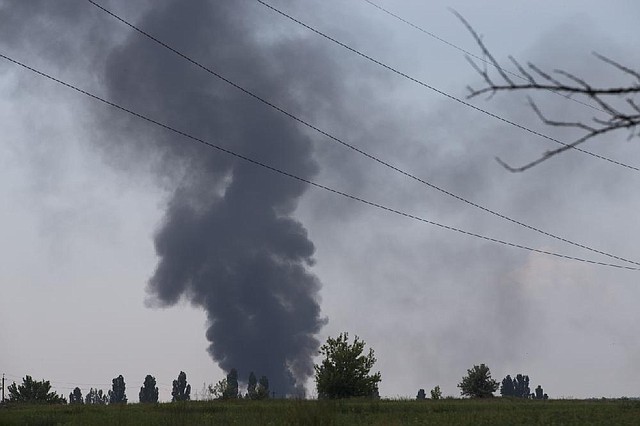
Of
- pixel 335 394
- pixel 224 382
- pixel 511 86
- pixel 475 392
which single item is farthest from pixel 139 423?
pixel 224 382

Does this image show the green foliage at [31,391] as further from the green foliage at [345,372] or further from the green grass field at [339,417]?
the green grass field at [339,417]

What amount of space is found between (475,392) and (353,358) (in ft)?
79.2

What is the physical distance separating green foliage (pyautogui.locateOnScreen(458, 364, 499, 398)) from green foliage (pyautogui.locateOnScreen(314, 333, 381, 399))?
846 inches

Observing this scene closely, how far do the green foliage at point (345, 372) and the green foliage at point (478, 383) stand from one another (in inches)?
846

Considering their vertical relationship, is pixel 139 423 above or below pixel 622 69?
below

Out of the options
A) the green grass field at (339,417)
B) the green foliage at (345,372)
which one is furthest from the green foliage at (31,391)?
the green grass field at (339,417)

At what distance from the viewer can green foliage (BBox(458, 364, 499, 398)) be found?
87.8 m

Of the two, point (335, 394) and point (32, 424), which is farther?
point (335, 394)

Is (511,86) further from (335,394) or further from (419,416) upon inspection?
(335,394)

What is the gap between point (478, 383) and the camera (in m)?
88.9

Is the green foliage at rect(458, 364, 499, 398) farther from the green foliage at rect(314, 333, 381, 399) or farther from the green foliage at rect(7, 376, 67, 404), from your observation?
the green foliage at rect(7, 376, 67, 404)

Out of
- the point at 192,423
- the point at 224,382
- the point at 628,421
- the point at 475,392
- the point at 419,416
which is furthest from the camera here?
the point at 224,382

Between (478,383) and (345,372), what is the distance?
2511 centimetres

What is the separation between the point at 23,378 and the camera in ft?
373
